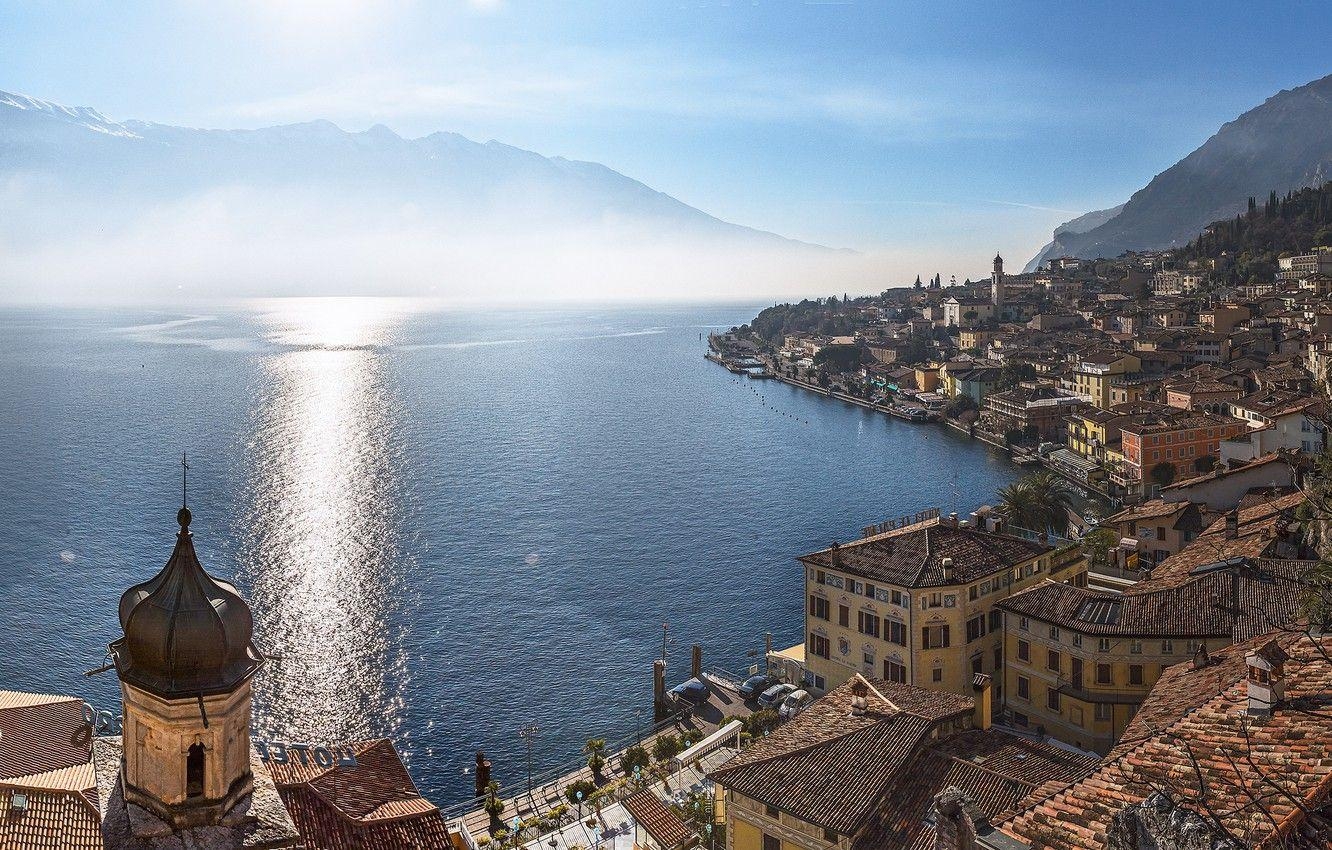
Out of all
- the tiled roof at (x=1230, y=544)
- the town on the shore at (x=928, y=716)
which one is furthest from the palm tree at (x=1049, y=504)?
the tiled roof at (x=1230, y=544)

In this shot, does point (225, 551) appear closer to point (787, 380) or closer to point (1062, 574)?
point (1062, 574)

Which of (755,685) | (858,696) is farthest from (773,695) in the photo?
(858,696)

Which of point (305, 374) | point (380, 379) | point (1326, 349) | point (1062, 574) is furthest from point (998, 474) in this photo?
point (305, 374)

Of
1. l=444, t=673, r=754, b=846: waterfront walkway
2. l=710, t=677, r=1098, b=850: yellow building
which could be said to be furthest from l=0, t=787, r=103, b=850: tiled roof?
l=444, t=673, r=754, b=846: waterfront walkway

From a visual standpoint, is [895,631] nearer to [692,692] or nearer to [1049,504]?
[692,692]

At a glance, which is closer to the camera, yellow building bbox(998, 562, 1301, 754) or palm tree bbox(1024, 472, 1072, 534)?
yellow building bbox(998, 562, 1301, 754)

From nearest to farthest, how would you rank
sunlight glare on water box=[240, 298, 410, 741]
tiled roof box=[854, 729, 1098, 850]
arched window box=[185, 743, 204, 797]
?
arched window box=[185, 743, 204, 797]
tiled roof box=[854, 729, 1098, 850]
sunlight glare on water box=[240, 298, 410, 741]

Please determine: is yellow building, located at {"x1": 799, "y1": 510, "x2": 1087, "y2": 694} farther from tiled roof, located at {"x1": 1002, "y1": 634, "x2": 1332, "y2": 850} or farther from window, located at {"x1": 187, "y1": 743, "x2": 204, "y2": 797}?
window, located at {"x1": 187, "y1": 743, "x2": 204, "y2": 797}

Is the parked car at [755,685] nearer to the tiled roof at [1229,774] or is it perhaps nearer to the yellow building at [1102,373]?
the tiled roof at [1229,774]
